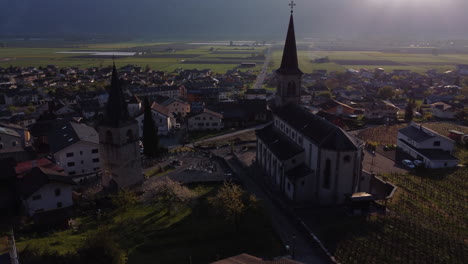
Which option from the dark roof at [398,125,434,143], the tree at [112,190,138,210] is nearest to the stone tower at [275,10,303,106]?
the dark roof at [398,125,434,143]

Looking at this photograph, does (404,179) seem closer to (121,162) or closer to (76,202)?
(121,162)

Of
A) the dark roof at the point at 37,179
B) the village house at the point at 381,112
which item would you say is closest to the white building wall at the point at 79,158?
the dark roof at the point at 37,179

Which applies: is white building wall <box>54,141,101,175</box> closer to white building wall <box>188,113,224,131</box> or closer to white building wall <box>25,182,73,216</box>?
white building wall <box>25,182,73,216</box>

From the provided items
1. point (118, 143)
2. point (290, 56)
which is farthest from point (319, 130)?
point (118, 143)

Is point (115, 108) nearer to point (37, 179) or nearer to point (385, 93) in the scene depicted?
point (37, 179)

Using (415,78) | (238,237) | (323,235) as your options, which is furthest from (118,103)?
(415,78)

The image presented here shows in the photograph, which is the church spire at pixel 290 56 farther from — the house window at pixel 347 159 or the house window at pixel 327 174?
the house window at pixel 347 159
